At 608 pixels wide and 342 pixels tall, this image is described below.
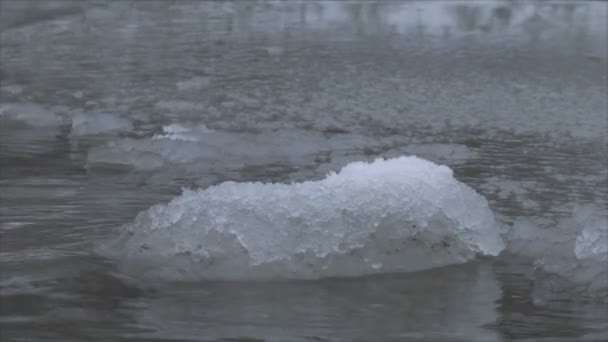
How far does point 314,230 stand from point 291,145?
66.1 inches

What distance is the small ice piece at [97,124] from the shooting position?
540 cm

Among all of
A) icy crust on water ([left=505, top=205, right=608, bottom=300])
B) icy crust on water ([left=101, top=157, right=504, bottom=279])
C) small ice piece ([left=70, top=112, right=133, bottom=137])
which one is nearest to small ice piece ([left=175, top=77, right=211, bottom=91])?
small ice piece ([left=70, top=112, right=133, bottom=137])

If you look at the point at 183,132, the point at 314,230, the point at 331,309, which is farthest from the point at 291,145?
the point at 331,309

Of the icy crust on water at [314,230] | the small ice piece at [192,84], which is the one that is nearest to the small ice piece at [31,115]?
the small ice piece at [192,84]

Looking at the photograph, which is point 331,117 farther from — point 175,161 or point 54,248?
point 54,248

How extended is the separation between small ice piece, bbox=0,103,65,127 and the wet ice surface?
17 mm

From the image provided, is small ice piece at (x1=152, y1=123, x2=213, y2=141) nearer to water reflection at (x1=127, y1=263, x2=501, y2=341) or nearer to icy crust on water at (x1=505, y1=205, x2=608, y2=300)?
icy crust on water at (x1=505, y1=205, x2=608, y2=300)

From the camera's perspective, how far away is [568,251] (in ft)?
11.8

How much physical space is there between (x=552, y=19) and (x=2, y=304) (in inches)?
346

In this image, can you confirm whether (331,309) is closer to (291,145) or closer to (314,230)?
(314,230)

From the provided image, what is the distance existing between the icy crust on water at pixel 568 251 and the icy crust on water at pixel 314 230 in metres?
0.13

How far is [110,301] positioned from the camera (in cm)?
304

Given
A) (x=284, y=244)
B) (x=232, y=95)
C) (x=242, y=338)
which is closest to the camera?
(x=242, y=338)

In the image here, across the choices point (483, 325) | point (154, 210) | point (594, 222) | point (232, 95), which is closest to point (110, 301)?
point (154, 210)
